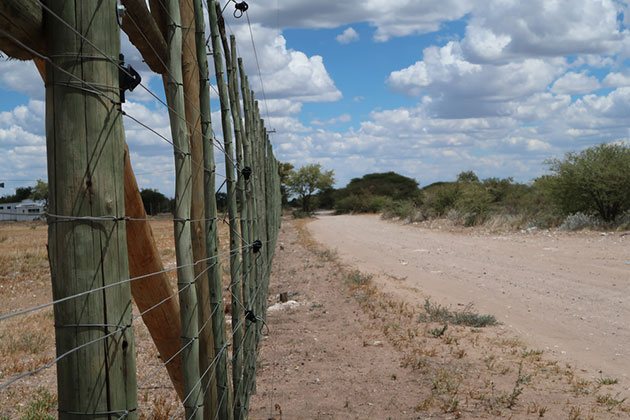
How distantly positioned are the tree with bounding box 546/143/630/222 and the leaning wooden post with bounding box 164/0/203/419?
2450 cm

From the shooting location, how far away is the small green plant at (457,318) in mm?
10961

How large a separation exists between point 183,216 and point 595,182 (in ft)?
82.1

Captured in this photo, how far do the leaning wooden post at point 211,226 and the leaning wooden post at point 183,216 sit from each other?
2.35ft

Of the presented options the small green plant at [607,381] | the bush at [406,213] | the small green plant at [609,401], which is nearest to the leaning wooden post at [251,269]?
the small green plant at [609,401]

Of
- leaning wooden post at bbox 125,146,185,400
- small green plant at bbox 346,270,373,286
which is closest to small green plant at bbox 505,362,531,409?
leaning wooden post at bbox 125,146,185,400

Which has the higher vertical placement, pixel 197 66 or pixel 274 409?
pixel 197 66

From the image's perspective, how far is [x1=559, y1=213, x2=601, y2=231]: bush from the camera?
1022 inches

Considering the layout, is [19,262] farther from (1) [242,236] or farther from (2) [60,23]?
(2) [60,23]

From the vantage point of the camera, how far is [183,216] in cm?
389

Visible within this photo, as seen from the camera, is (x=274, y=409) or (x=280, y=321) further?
→ (x=280, y=321)

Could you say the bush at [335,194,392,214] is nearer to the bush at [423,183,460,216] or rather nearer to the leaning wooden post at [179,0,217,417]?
the bush at [423,183,460,216]

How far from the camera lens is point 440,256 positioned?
71.4 feet

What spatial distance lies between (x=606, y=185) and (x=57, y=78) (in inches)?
1026

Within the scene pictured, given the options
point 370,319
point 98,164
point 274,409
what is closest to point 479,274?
point 370,319
